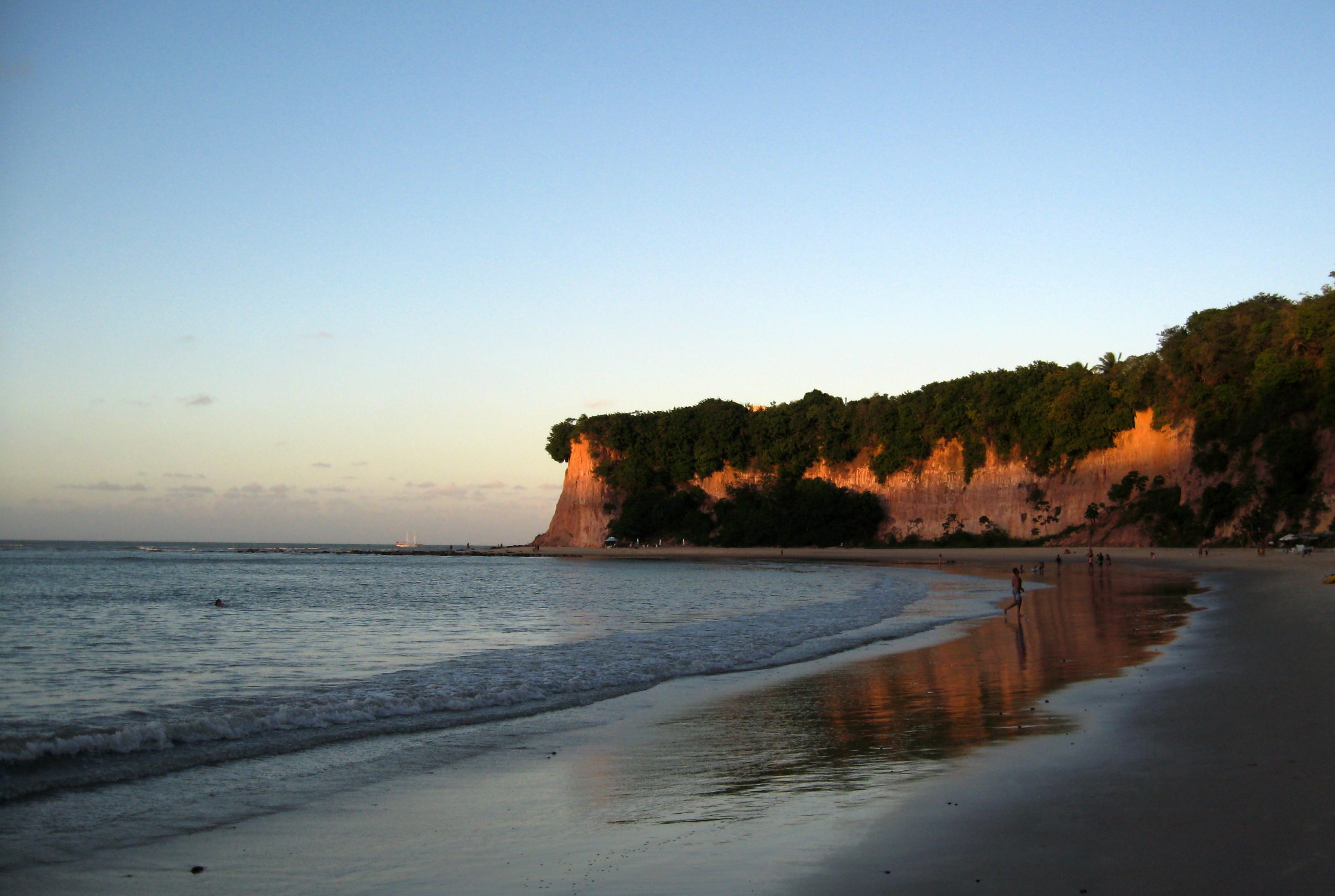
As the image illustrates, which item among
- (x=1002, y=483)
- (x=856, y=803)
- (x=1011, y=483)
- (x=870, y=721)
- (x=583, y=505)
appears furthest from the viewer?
(x=583, y=505)

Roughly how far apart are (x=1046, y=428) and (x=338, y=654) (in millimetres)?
58897

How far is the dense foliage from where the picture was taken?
160 ft

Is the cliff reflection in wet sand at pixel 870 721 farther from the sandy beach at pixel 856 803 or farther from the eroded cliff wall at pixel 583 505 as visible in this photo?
the eroded cliff wall at pixel 583 505

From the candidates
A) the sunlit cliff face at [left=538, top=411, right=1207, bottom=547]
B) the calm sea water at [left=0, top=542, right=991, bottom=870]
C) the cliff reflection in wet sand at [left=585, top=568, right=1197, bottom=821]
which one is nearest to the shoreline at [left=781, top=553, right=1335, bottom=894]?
the cliff reflection in wet sand at [left=585, top=568, right=1197, bottom=821]

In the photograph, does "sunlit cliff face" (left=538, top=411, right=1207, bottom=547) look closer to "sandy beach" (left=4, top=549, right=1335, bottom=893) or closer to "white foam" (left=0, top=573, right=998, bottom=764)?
"white foam" (left=0, top=573, right=998, bottom=764)

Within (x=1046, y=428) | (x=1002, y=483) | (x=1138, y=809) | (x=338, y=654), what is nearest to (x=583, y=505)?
(x=1002, y=483)

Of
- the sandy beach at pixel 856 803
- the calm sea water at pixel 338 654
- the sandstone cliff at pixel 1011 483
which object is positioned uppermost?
the sandstone cliff at pixel 1011 483

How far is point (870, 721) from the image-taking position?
8.92 m

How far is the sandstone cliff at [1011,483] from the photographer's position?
57.2 meters

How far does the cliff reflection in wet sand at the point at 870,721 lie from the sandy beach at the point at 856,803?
43 mm

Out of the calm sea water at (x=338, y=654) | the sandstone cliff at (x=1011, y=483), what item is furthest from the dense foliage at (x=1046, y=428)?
the calm sea water at (x=338, y=654)

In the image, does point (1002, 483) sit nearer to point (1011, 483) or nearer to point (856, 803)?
point (1011, 483)

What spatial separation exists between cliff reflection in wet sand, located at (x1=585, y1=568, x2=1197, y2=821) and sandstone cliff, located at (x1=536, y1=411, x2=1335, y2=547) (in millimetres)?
41680

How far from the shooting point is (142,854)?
214 inches
